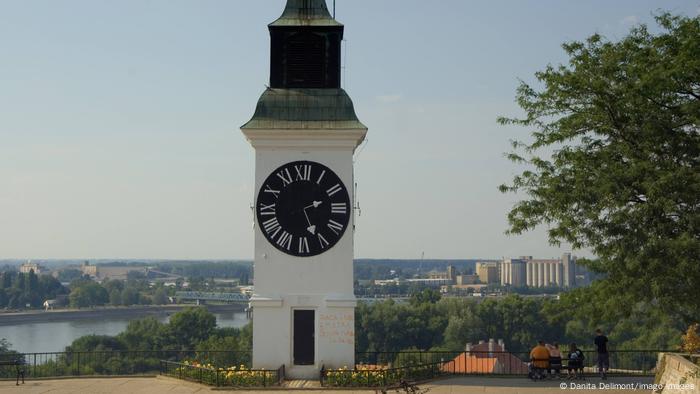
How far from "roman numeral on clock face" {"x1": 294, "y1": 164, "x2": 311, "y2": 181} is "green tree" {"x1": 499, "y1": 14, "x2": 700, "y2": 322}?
5.85 metres

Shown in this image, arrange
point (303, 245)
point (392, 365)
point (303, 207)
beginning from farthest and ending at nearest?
1. point (392, 365)
2. point (303, 207)
3. point (303, 245)

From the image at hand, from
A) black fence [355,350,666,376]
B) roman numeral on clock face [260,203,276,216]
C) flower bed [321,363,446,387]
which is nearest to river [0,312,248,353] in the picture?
black fence [355,350,666,376]

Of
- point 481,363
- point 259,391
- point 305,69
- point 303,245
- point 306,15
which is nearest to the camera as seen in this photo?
point 259,391

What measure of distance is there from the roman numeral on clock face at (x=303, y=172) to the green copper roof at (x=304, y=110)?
1.12m

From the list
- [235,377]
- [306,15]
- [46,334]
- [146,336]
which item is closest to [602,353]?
[235,377]

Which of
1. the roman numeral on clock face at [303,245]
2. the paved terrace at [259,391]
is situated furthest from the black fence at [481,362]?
the roman numeral on clock face at [303,245]

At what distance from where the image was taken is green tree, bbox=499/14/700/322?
878 inches

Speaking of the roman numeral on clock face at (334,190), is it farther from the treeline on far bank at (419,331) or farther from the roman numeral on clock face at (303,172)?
the treeline on far bank at (419,331)

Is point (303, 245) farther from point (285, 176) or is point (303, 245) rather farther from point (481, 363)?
point (481, 363)

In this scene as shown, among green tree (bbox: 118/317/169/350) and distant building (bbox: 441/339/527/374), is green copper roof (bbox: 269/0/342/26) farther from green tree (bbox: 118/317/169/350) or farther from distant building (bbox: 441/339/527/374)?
green tree (bbox: 118/317/169/350)

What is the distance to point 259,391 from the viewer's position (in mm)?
22641

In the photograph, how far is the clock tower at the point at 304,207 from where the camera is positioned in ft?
82.1

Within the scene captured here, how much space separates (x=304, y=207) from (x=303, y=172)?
975mm

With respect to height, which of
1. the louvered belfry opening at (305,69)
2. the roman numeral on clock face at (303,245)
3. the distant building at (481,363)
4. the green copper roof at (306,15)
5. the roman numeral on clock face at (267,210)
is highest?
the green copper roof at (306,15)
